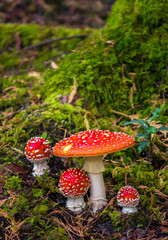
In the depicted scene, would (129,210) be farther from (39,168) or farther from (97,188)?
(39,168)

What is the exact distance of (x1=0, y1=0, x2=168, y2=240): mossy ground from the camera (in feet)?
8.79

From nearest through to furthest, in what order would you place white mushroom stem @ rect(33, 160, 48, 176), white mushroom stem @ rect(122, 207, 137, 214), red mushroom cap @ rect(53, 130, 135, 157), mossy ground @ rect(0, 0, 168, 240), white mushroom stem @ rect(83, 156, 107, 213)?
red mushroom cap @ rect(53, 130, 135, 157) → mossy ground @ rect(0, 0, 168, 240) → white mushroom stem @ rect(122, 207, 137, 214) → white mushroom stem @ rect(83, 156, 107, 213) → white mushroom stem @ rect(33, 160, 48, 176)

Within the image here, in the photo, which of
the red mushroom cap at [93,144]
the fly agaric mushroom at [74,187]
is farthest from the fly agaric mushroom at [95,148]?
the fly agaric mushroom at [74,187]

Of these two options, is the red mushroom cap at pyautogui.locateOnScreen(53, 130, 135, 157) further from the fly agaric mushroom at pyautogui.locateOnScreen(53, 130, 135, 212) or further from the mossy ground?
the mossy ground

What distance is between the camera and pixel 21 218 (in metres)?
2.68

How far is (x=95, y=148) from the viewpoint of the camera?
250 centimetres

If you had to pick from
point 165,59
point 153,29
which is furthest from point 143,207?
point 153,29

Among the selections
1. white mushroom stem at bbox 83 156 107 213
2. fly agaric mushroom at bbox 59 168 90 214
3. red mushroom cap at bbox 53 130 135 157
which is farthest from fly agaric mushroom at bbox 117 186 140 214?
red mushroom cap at bbox 53 130 135 157

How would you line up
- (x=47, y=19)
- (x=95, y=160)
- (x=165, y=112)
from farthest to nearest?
(x=47, y=19), (x=165, y=112), (x=95, y=160)

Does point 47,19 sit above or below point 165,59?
above

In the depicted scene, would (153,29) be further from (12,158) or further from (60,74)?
(12,158)

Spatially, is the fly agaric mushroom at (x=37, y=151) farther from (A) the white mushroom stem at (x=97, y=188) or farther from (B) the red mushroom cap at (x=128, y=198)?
(B) the red mushroom cap at (x=128, y=198)

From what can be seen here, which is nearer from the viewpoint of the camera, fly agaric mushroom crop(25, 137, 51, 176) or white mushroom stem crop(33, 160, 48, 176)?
fly agaric mushroom crop(25, 137, 51, 176)

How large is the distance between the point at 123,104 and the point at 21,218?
2.23 metres
